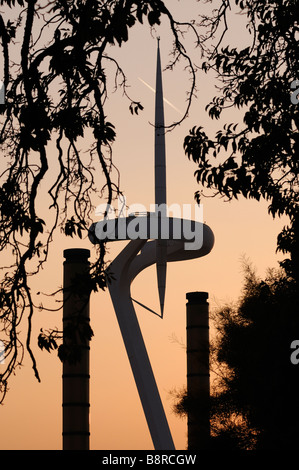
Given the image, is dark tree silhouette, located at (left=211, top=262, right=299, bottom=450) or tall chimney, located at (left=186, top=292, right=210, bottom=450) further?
tall chimney, located at (left=186, top=292, right=210, bottom=450)

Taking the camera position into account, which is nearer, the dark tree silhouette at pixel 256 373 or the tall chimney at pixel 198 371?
the dark tree silhouette at pixel 256 373

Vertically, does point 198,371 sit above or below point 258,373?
above

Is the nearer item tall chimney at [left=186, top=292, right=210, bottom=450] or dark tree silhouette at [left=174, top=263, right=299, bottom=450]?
dark tree silhouette at [left=174, top=263, right=299, bottom=450]

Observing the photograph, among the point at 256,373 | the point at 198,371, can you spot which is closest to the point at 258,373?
the point at 256,373

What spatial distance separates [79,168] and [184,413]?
27.8 meters

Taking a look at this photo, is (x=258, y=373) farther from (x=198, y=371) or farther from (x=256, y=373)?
(x=198, y=371)

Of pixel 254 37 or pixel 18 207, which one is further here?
pixel 254 37

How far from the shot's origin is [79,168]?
40.8ft

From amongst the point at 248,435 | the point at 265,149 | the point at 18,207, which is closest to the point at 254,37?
the point at 265,149

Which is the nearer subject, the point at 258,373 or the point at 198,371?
the point at 258,373

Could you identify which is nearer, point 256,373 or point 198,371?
point 256,373

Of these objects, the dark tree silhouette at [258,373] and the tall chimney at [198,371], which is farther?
the tall chimney at [198,371]
